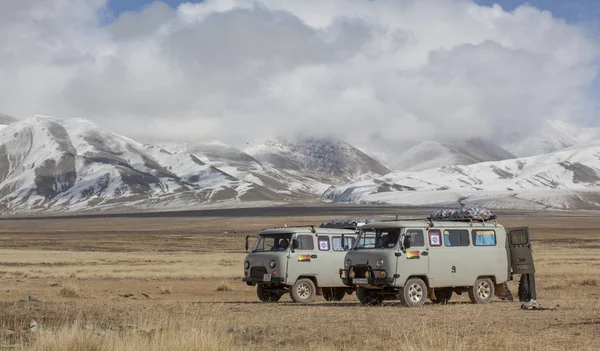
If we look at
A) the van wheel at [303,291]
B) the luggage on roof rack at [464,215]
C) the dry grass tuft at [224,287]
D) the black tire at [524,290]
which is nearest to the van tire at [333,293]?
the van wheel at [303,291]

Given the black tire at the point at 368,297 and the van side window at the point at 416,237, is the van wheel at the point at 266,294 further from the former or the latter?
the van side window at the point at 416,237

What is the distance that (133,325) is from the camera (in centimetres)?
1691

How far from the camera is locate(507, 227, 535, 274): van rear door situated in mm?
27438

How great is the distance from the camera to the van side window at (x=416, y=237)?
83.1ft

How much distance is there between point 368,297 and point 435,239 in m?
2.98

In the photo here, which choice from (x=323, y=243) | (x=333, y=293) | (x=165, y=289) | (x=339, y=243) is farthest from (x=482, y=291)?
(x=165, y=289)

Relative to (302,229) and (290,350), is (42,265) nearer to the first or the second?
(302,229)

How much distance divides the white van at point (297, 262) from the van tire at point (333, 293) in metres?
0.04

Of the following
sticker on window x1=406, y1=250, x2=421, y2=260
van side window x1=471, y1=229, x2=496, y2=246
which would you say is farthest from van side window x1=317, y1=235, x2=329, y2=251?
van side window x1=471, y1=229, x2=496, y2=246

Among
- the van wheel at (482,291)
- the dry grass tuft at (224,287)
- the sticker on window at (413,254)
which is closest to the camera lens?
the sticker on window at (413,254)

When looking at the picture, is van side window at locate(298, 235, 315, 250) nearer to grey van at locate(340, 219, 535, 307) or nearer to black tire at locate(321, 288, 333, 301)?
grey van at locate(340, 219, 535, 307)

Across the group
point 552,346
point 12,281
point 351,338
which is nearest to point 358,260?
point 351,338

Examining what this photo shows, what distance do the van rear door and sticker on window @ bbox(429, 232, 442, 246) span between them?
3.42 meters

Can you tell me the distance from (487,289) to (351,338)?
12596 mm
